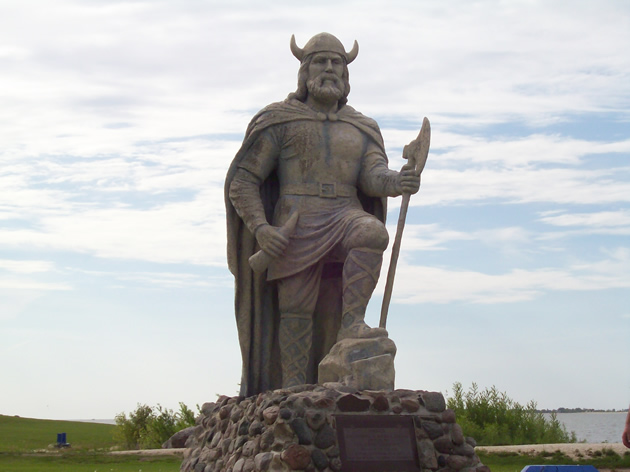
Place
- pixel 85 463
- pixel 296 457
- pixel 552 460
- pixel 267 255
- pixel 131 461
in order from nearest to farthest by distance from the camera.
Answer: pixel 296 457, pixel 267 255, pixel 552 460, pixel 85 463, pixel 131 461

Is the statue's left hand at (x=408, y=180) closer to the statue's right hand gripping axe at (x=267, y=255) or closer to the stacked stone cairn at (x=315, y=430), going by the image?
the statue's right hand gripping axe at (x=267, y=255)

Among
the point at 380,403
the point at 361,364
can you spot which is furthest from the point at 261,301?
the point at 380,403

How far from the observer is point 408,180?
8203 mm

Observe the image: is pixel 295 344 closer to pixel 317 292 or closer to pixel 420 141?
pixel 317 292

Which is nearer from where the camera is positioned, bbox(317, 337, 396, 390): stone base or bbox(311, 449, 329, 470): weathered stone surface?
bbox(311, 449, 329, 470): weathered stone surface

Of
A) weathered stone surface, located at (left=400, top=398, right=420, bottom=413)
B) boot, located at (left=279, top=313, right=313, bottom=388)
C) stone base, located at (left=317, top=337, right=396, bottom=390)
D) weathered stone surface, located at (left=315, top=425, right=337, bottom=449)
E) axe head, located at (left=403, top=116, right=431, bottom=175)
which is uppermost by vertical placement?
axe head, located at (left=403, top=116, right=431, bottom=175)

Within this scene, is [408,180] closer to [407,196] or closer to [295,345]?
[407,196]

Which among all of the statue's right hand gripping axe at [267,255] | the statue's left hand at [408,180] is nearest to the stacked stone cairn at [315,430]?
the statue's right hand gripping axe at [267,255]

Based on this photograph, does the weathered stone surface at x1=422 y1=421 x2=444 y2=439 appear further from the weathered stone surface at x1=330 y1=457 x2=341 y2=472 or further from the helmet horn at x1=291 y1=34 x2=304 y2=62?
the helmet horn at x1=291 y1=34 x2=304 y2=62

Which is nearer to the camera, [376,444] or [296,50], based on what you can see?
[376,444]

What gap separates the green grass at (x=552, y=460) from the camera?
13.2 m

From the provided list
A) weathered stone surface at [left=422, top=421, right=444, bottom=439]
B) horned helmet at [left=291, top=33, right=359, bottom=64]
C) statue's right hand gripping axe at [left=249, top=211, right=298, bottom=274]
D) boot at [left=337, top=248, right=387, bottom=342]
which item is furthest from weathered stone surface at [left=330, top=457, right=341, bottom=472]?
horned helmet at [left=291, top=33, right=359, bottom=64]

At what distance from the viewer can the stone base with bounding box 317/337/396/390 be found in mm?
7469

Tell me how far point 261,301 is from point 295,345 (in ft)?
1.77
